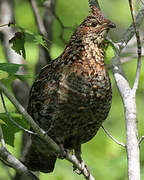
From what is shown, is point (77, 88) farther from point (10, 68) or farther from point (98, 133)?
point (98, 133)

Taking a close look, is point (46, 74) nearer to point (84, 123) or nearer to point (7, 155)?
point (84, 123)

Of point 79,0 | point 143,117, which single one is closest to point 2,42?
point 79,0

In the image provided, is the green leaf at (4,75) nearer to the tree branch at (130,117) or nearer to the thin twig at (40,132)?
the thin twig at (40,132)

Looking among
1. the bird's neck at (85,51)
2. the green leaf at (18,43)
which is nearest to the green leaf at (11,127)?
the green leaf at (18,43)

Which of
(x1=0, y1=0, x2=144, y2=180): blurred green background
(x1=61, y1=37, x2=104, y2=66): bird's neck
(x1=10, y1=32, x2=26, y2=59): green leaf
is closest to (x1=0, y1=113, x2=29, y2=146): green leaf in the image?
(x1=10, y1=32, x2=26, y2=59): green leaf

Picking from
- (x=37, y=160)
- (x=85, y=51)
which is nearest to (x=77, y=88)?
(x=85, y=51)

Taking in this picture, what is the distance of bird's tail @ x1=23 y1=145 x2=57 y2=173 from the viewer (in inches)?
188

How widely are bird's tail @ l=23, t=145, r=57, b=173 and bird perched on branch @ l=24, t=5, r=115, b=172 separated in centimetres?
60

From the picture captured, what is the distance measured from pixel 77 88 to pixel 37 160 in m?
1.25

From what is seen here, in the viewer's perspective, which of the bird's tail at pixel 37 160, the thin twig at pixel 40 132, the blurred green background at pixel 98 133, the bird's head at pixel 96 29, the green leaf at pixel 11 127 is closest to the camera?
the thin twig at pixel 40 132

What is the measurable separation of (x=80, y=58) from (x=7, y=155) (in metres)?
1.07

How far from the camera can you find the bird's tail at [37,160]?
4.77 m

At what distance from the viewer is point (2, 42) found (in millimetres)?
6094

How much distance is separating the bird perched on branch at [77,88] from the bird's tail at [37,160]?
60 centimetres
